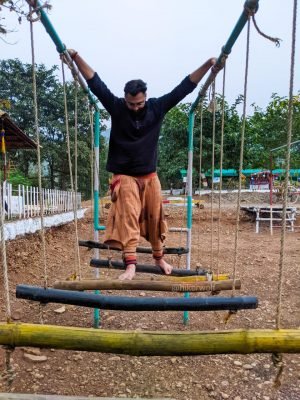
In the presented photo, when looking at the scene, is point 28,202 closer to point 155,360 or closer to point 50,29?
point 155,360

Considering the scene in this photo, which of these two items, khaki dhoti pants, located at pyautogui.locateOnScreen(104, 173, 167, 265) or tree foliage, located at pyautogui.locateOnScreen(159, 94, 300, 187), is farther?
tree foliage, located at pyautogui.locateOnScreen(159, 94, 300, 187)

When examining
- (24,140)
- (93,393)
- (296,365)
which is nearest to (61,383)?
(93,393)

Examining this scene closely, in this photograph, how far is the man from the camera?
2.38 metres

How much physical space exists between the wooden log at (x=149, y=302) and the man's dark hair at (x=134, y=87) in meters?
1.29

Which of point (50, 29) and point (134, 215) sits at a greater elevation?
point (50, 29)

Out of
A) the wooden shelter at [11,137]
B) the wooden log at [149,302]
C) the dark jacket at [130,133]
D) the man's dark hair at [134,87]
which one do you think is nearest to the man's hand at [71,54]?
the dark jacket at [130,133]

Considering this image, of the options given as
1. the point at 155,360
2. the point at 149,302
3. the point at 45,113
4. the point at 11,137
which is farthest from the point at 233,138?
the point at 149,302

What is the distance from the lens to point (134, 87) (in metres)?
2.36

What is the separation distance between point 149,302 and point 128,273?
2.40 feet

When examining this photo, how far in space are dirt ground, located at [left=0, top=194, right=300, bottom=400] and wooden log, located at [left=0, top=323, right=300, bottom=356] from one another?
0.98 meters

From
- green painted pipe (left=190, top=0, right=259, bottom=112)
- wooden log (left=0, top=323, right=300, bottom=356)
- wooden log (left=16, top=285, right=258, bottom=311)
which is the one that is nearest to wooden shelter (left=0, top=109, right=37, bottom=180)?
green painted pipe (left=190, top=0, right=259, bottom=112)

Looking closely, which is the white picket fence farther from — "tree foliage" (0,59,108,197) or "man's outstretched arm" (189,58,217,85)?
"tree foliage" (0,59,108,197)

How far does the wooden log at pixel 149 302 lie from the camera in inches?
63.2

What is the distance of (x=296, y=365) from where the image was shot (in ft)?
9.77
